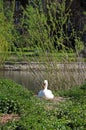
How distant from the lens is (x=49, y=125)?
24.3 feet

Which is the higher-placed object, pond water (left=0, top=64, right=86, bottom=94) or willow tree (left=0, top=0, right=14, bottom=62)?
willow tree (left=0, top=0, right=14, bottom=62)

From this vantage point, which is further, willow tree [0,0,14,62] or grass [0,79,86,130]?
willow tree [0,0,14,62]

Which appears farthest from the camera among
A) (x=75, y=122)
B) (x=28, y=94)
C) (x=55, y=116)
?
(x=28, y=94)

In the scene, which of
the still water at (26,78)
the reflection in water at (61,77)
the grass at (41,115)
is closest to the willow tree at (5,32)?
the still water at (26,78)

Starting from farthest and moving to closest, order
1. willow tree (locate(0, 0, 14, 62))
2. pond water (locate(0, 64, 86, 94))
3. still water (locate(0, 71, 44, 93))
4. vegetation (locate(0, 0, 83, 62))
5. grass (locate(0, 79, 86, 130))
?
willow tree (locate(0, 0, 14, 62)) → still water (locate(0, 71, 44, 93)) → vegetation (locate(0, 0, 83, 62)) → pond water (locate(0, 64, 86, 94)) → grass (locate(0, 79, 86, 130))

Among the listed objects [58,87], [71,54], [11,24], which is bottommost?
[58,87]

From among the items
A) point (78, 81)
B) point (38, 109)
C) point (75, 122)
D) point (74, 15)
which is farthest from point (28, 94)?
point (74, 15)

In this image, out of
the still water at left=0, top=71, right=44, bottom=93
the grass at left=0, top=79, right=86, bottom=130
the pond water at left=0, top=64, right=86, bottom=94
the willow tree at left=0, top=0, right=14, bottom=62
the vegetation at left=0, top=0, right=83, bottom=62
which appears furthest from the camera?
the willow tree at left=0, top=0, right=14, bottom=62

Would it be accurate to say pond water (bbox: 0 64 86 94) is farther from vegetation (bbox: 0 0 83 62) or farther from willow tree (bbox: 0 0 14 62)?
willow tree (bbox: 0 0 14 62)

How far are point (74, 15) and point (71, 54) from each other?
Result: 17.3m

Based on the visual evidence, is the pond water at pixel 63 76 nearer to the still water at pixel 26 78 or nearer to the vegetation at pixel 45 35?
the still water at pixel 26 78

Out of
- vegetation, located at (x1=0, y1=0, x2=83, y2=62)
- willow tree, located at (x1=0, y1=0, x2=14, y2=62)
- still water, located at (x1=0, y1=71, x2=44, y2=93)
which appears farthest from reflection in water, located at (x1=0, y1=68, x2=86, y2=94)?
willow tree, located at (x1=0, y1=0, x2=14, y2=62)

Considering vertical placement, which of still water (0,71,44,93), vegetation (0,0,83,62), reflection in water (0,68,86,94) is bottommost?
still water (0,71,44,93)

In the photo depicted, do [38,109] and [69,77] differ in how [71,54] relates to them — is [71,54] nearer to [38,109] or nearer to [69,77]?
[69,77]
